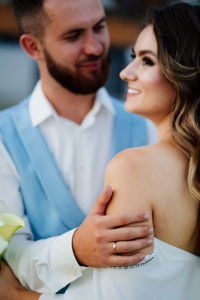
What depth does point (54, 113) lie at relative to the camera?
86.3 inches

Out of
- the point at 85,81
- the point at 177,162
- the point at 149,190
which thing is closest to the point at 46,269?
the point at 149,190

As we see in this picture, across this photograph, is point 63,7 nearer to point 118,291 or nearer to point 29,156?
point 29,156

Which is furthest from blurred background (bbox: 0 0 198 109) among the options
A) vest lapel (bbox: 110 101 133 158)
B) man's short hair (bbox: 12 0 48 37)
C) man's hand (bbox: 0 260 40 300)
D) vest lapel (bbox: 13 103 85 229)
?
man's hand (bbox: 0 260 40 300)

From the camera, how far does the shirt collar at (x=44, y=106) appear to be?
2.15 m

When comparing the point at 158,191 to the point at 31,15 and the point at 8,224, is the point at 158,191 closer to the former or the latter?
the point at 8,224

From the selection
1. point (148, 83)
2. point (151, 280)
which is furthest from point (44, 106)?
point (151, 280)

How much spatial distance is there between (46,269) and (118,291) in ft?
1.37

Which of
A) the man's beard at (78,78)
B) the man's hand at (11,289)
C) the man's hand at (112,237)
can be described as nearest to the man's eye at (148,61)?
the man's hand at (112,237)

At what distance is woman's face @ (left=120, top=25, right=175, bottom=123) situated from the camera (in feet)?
5.18

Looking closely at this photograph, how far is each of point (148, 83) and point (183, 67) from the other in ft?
0.53

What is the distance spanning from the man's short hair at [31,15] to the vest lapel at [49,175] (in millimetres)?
631

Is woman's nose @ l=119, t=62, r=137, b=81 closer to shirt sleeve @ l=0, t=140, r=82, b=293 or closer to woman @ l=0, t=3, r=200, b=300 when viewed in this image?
woman @ l=0, t=3, r=200, b=300

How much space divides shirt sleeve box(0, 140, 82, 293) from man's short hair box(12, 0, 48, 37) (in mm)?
957

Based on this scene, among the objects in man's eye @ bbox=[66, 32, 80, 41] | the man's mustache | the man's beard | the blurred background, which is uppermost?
man's eye @ bbox=[66, 32, 80, 41]
